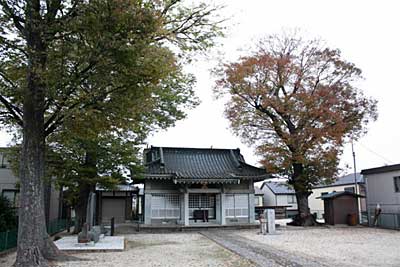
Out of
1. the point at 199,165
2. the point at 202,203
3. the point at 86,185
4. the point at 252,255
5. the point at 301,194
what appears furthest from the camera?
the point at 199,165

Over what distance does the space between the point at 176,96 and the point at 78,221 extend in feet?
26.8

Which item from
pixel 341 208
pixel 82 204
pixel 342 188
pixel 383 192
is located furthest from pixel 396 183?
pixel 82 204

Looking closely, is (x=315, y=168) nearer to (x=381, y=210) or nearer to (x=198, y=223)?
(x=381, y=210)

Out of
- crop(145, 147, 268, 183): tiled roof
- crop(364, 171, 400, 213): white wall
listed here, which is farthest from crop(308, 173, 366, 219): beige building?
crop(145, 147, 268, 183): tiled roof

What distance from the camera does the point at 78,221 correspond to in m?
17.8

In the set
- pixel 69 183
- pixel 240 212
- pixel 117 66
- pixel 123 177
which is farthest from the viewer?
pixel 240 212

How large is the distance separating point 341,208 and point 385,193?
2.88 m

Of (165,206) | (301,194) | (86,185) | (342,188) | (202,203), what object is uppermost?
(342,188)

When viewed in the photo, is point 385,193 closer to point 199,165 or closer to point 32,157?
point 199,165

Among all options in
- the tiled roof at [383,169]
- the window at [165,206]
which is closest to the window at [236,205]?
the window at [165,206]

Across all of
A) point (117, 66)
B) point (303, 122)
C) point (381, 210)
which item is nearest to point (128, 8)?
point (117, 66)

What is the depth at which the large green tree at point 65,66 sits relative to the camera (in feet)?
Result: 25.8

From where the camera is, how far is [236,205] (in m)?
22.5

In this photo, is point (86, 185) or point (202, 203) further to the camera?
point (202, 203)
